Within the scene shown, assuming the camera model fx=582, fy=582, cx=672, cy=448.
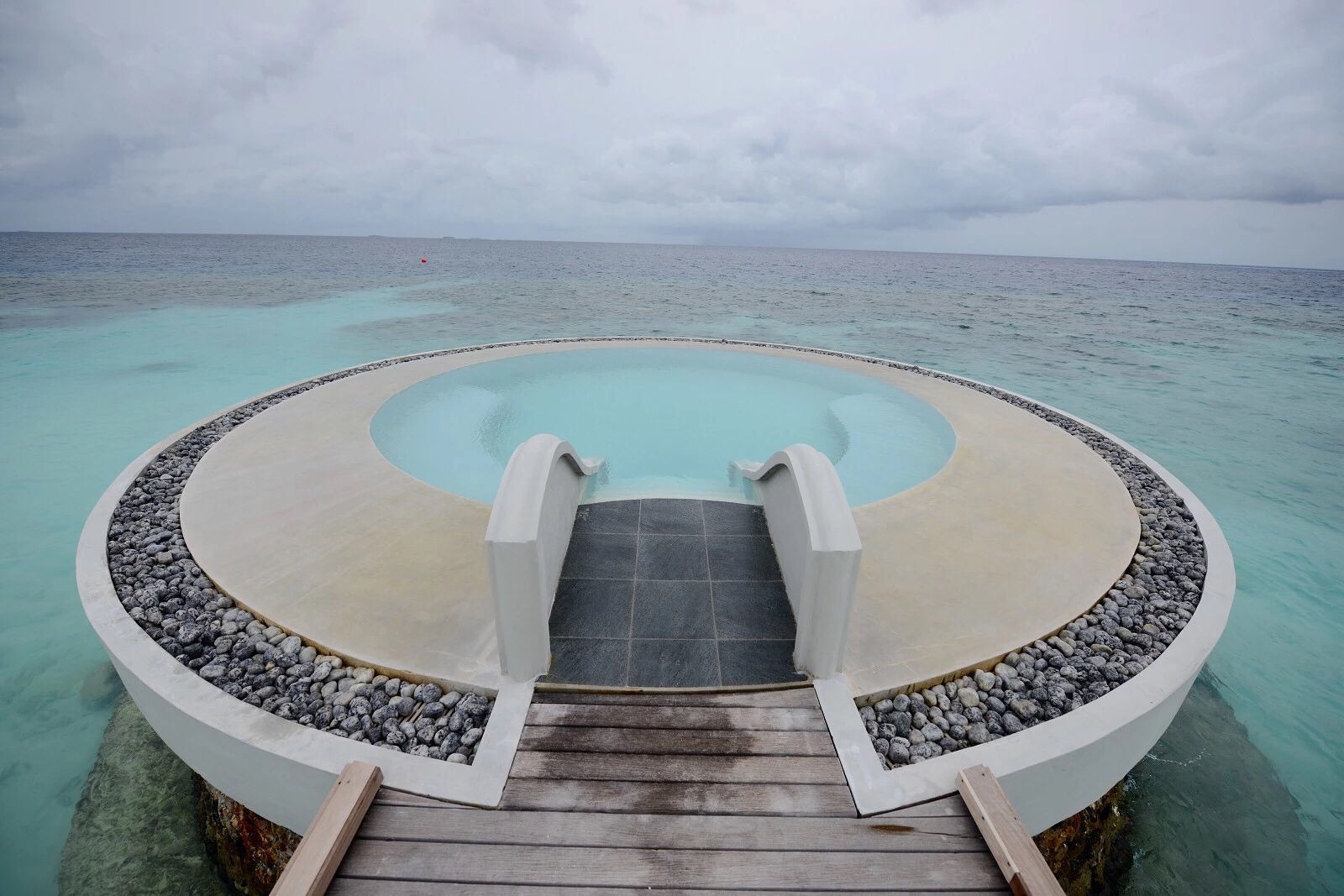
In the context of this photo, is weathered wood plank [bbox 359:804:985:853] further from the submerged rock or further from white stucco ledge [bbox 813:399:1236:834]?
the submerged rock

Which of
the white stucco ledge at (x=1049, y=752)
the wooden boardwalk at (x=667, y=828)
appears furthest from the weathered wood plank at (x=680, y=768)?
the white stucco ledge at (x=1049, y=752)

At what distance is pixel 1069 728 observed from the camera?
3.03 meters

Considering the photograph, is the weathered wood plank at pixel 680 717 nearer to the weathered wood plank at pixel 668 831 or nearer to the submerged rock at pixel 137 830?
the weathered wood plank at pixel 668 831

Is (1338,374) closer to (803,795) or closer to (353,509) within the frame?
(803,795)

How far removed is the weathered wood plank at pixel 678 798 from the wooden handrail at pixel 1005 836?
517 millimetres

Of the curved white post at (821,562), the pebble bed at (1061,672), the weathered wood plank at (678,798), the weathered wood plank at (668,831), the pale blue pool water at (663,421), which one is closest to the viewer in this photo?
the weathered wood plank at (668,831)

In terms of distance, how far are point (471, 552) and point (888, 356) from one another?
19119 millimetres

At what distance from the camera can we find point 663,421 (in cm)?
1016

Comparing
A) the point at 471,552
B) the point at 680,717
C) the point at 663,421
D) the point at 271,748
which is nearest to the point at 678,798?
the point at 680,717

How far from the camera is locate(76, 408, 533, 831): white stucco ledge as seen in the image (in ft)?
8.77

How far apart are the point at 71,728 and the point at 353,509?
114 inches

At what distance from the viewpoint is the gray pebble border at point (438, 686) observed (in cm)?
302

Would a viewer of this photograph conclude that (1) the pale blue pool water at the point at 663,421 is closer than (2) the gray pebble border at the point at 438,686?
No

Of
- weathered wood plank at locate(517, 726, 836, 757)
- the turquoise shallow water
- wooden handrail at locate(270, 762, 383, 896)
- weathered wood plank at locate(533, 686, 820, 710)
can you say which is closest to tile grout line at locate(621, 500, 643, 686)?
weathered wood plank at locate(533, 686, 820, 710)
